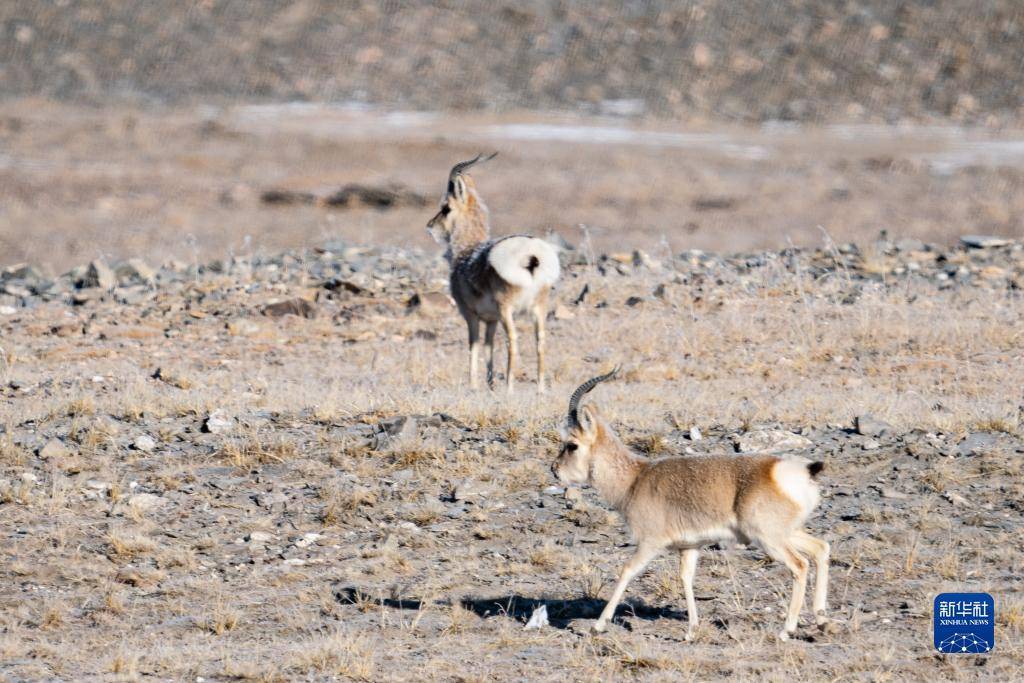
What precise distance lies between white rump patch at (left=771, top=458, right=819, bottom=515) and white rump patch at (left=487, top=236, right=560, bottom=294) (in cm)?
529

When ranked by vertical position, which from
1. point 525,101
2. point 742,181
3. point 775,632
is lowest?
point 775,632

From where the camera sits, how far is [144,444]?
32.1 ft

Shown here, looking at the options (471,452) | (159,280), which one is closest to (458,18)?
(159,280)

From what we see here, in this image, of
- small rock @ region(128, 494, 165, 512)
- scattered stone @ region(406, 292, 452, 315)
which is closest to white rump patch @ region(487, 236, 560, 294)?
small rock @ region(128, 494, 165, 512)

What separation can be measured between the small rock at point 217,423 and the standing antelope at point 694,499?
3616 millimetres

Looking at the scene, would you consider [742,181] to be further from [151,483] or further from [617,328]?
[151,483]

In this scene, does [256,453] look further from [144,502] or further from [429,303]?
[429,303]

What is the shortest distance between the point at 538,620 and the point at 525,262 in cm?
502

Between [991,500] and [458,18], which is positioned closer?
[991,500]

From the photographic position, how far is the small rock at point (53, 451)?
31.4 ft

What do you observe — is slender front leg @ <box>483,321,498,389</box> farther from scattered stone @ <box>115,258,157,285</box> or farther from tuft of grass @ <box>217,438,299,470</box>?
scattered stone @ <box>115,258,157,285</box>

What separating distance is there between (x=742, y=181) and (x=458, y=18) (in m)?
23.6

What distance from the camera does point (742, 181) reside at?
116 ft

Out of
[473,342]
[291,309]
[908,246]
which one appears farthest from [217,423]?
[908,246]
